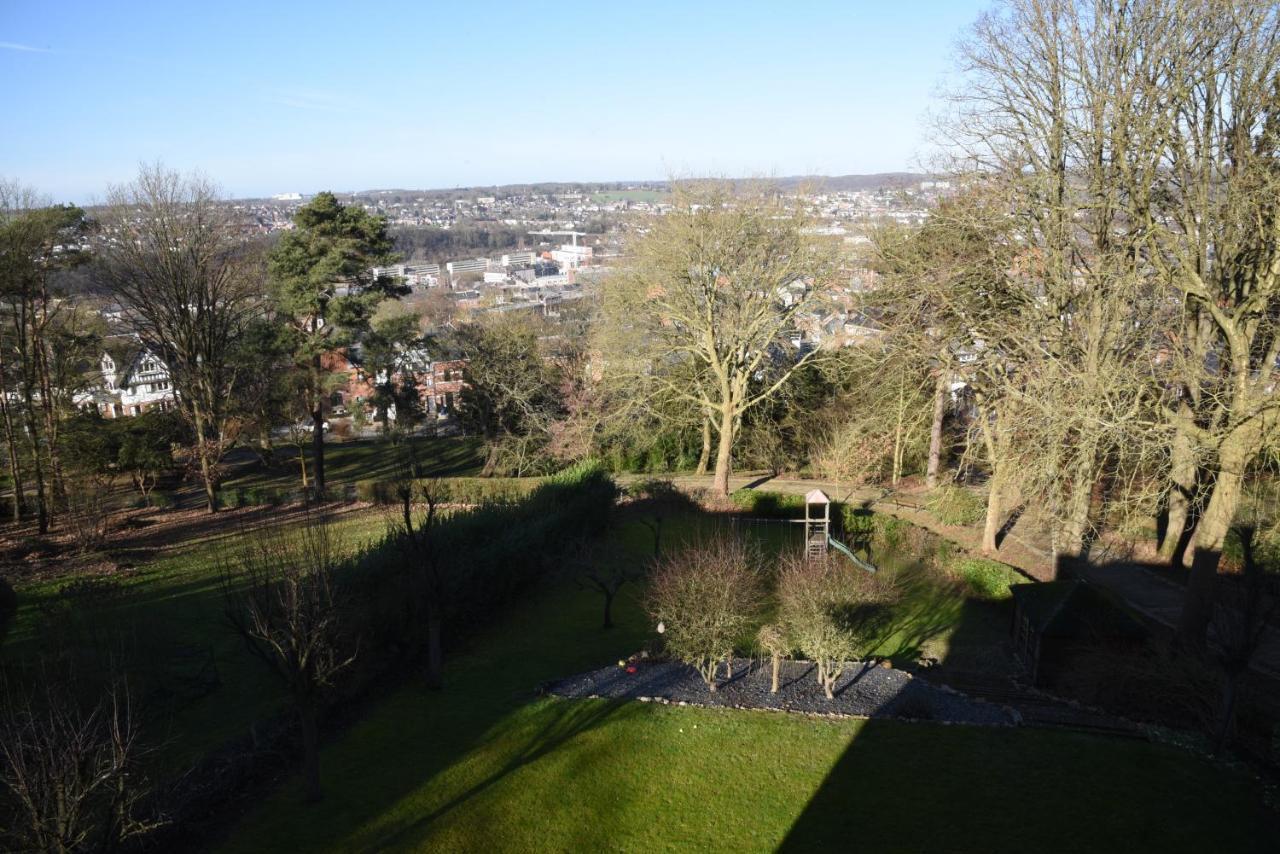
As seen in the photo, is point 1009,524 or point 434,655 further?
point 1009,524

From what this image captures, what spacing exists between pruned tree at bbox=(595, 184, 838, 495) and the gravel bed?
1194 cm

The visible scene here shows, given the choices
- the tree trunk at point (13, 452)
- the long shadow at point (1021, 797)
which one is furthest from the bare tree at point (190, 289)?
the long shadow at point (1021, 797)

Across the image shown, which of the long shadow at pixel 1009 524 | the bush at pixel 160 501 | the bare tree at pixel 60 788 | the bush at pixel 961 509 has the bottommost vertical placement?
the bush at pixel 160 501

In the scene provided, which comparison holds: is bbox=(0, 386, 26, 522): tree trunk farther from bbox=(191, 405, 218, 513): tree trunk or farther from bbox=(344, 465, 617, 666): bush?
bbox=(344, 465, 617, 666): bush

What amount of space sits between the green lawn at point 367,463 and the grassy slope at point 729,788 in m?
21.1

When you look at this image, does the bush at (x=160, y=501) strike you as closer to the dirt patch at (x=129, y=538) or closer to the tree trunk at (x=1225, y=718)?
the dirt patch at (x=129, y=538)

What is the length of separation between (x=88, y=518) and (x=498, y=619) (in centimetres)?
1266

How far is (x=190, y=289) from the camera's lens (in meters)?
27.1

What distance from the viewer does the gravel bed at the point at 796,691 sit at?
11.9 meters

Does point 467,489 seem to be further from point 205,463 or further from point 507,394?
point 205,463

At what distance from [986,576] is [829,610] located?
264 inches

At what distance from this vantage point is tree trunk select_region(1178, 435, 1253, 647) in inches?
476

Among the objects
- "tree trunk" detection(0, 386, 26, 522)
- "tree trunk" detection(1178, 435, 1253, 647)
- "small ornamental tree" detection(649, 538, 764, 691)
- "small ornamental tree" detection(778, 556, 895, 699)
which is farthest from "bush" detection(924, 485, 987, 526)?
"tree trunk" detection(0, 386, 26, 522)

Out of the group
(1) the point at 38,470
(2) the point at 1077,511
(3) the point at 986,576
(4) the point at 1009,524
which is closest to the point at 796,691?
(2) the point at 1077,511
